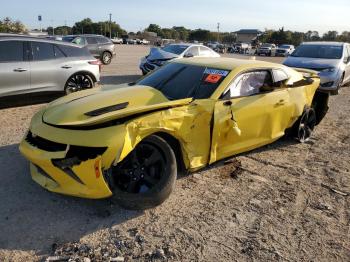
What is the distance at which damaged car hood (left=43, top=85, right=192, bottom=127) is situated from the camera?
404 centimetres

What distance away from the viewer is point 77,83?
9.24 m

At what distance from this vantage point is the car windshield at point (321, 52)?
1248cm

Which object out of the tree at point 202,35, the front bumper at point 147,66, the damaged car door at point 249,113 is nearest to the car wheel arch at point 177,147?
the damaged car door at point 249,113

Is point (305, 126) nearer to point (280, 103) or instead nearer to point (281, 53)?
point (280, 103)

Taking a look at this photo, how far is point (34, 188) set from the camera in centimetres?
451

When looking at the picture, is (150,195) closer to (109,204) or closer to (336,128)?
(109,204)

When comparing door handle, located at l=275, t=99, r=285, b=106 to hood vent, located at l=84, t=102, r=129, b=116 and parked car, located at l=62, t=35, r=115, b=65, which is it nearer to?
hood vent, located at l=84, t=102, r=129, b=116

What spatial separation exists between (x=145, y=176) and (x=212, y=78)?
1687mm

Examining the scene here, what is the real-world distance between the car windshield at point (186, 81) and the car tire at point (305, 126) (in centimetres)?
215

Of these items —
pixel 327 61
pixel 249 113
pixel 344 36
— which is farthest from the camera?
pixel 344 36

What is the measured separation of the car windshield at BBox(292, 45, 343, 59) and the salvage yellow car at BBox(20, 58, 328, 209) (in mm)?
7460

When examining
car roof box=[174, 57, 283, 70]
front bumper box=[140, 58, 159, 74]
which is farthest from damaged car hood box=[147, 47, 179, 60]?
car roof box=[174, 57, 283, 70]

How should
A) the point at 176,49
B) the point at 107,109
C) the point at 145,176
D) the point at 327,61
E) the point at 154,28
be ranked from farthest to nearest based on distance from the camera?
the point at 154,28, the point at 176,49, the point at 327,61, the point at 107,109, the point at 145,176

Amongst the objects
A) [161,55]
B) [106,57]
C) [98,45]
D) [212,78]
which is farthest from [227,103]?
[106,57]
